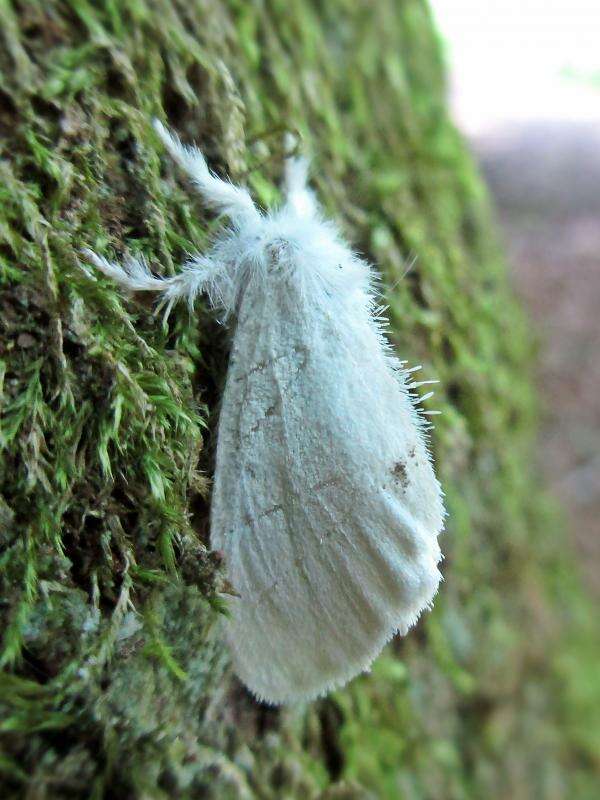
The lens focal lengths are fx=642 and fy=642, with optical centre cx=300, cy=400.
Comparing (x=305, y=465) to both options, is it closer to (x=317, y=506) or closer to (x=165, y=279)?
(x=317, y=506)

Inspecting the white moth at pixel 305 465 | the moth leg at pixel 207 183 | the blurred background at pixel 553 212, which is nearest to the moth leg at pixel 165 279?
the white moth at pixel 305 465

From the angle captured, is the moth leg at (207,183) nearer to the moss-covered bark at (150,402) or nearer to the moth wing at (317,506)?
the moss-covered bark at (150,402)

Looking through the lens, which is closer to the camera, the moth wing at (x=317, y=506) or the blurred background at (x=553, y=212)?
the moth wing at (x=317, y=506)

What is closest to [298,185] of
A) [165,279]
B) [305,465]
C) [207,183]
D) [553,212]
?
[207,183]

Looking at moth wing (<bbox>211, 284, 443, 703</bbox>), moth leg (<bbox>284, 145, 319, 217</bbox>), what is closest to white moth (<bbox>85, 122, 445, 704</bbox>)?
moth wing (<bbox>211, 284, 443, 703</bbox>)

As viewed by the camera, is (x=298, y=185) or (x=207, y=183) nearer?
(x=207, y=183)

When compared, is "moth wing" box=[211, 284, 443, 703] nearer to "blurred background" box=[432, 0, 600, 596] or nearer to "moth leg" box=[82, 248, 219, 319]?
"moth leg" box=[82, 248, 219, 319]
